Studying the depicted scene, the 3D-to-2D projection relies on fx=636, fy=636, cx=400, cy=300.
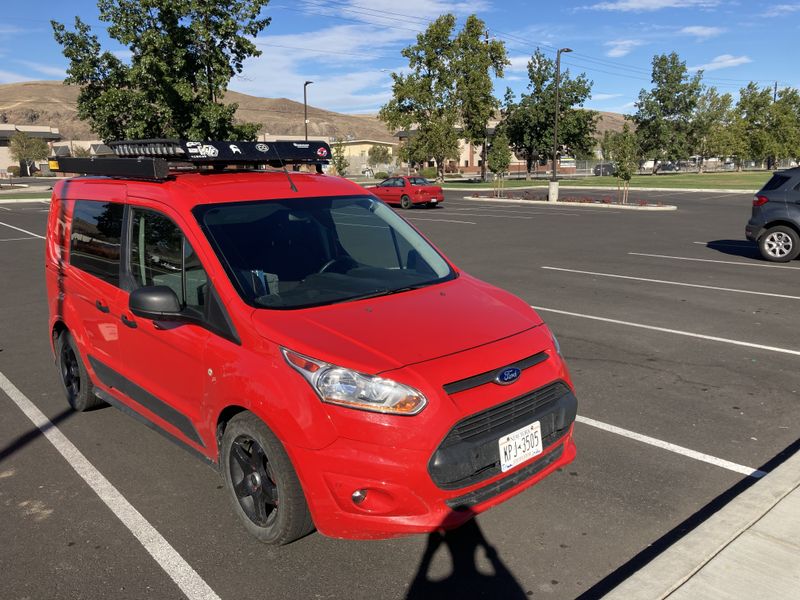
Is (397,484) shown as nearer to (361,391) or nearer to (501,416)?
(361,391)

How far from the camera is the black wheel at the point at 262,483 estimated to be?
3059mm

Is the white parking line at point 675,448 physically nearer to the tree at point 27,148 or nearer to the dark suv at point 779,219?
the dark suv at point 779,219

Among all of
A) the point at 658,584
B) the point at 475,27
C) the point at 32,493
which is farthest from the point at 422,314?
the point at 475,27

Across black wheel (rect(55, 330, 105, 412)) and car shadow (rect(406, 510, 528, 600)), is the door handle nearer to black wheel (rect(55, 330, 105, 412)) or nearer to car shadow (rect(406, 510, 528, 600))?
black wheel (rect(55, 330, 105, 412))

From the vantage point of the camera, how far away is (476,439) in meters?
2.94

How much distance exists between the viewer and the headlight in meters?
2.85

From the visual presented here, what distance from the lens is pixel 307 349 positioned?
118 inches

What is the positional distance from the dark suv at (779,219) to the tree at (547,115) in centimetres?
5161

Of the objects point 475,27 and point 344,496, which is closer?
point 344,496

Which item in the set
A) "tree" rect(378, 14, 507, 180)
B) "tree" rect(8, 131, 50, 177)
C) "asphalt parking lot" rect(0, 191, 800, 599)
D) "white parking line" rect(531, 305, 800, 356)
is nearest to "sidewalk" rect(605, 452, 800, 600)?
"asphalt parking lot" rect(0, 191, 800, 599)

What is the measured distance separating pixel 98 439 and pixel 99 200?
1768mm

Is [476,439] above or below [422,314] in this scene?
below

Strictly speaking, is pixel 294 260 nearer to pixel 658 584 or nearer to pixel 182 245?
pixel 182 245

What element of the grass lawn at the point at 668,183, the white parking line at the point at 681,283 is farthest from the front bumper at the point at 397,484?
the grass lawn at the point at 668,183
